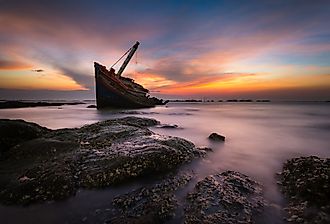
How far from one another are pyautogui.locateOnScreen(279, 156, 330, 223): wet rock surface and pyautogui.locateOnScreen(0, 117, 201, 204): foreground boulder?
7.86 ft

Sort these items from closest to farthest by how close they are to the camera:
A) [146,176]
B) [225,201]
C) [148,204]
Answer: [148,204], [225,201], [146,176]

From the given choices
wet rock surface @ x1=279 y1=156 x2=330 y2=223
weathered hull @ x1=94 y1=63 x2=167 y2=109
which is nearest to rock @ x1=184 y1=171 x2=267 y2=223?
wet rock surface @ x1=279 y1=156 x2=330 y2=223

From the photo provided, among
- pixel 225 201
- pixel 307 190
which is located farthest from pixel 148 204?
pixel 307 190

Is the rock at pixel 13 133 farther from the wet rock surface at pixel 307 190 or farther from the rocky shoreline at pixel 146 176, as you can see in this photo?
the wet rock surface at pixel 307 190

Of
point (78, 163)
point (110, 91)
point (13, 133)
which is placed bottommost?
point (78, 163)

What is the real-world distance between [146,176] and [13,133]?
4.49 meters

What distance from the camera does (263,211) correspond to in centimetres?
334

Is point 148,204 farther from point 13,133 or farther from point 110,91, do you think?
point 110,91

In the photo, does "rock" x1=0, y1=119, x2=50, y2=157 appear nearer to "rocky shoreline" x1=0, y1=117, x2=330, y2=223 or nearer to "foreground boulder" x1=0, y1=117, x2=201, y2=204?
"rocky shoreline" x1=0, y1=117, x2=330, y2=223

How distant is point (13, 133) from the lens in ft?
20.5

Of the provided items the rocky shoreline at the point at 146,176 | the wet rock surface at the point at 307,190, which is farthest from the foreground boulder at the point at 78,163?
the wet rock surface at the point at 307,190

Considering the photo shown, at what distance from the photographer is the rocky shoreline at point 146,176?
127 inches

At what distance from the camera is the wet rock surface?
122 inches

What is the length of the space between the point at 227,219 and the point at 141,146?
9.57 feet
